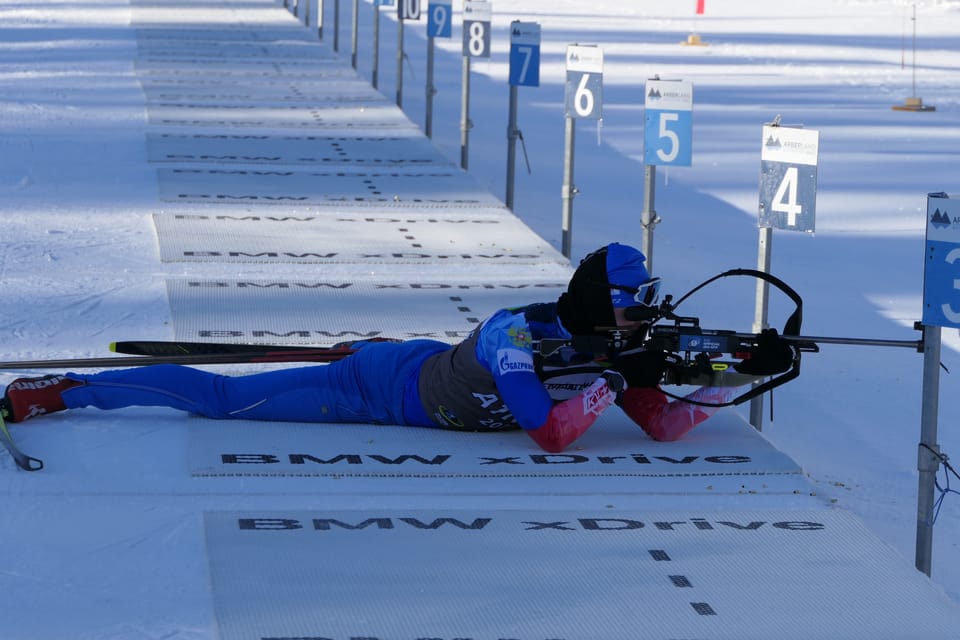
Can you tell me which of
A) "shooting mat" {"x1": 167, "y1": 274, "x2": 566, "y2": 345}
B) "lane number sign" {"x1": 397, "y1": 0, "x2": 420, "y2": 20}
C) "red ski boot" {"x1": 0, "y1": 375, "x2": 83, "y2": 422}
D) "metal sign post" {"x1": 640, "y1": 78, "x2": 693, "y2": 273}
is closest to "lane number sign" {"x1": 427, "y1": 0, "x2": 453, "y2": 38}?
"lane number sign" {"x1": 397, "y1": 0, "x2": 420, "y2": 20}

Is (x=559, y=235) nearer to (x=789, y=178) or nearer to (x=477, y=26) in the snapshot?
(x=477, y=26)

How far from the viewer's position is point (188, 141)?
11.5m

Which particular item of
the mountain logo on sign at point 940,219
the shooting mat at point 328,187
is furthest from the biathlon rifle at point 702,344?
the shooting mat at point 328,187

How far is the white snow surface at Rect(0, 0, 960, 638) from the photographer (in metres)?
4.27

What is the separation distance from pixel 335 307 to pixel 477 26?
4.55 m

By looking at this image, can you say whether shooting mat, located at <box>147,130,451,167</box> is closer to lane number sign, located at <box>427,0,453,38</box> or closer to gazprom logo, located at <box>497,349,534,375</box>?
lane number sign, located at <box>427,0,453,38</box>

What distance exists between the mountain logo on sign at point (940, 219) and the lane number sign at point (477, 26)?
22.6 ft

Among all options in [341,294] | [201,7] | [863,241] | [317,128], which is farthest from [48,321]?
[201,7]

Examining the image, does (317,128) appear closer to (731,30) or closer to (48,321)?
(48,321)

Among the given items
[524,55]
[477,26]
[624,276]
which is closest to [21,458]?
[624,276]

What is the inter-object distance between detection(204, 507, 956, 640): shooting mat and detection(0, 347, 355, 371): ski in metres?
1.00

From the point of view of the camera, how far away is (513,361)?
4.49 meters

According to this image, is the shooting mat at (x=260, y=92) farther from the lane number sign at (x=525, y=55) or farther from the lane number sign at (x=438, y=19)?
the lane number sign at (x=525, y=55)

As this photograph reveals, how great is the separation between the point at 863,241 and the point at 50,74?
950 cm
